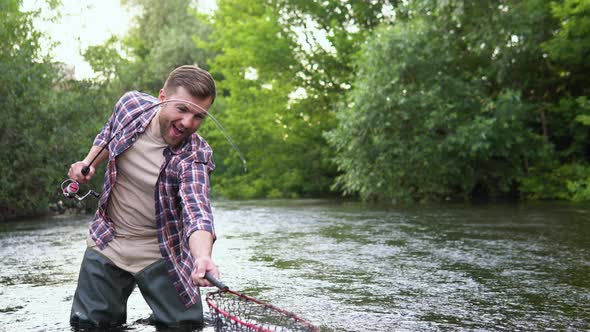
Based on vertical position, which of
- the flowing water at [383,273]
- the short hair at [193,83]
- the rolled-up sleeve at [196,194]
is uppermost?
the short hair at [193,83]

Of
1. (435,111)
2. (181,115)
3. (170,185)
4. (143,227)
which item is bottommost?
(143,227)

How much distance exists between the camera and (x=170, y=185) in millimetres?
3807

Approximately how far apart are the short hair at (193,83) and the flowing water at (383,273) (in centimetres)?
141

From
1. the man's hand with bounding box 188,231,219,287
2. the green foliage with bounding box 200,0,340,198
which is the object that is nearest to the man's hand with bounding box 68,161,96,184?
the man's hand with bounding box 188,231,219,287

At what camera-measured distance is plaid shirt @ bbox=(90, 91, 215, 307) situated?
373 centimetres

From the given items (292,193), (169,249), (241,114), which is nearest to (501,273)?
(169,249)

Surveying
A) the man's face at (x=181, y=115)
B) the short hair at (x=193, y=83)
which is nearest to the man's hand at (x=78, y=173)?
the man's face at (x=181, y=115)

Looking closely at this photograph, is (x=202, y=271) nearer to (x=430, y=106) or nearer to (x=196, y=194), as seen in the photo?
(x=196, y=194)

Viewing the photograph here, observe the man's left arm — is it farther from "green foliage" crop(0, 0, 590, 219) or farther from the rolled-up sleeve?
"green foliage" crop(0, 0, 590, 219)

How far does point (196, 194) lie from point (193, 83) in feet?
1.89

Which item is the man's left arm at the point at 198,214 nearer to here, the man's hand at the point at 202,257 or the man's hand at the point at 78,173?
the man's hand at the point at 202,257

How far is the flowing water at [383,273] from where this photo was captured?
→ 4.65m

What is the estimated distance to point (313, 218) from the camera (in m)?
14.3

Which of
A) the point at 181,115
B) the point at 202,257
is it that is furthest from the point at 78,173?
the point at 202,257
